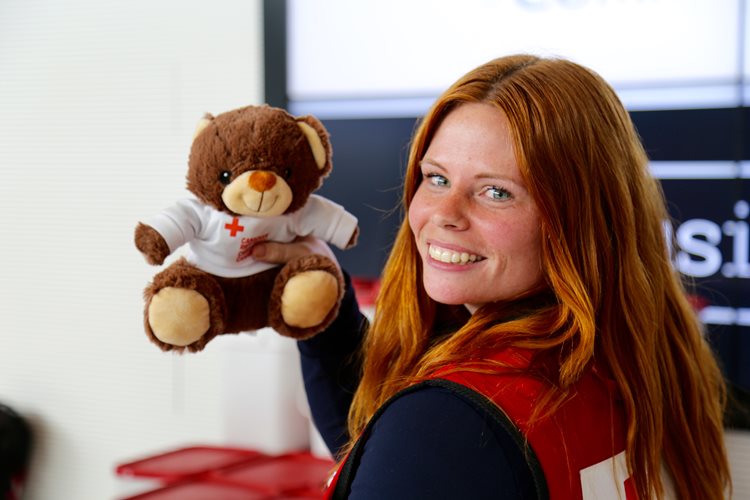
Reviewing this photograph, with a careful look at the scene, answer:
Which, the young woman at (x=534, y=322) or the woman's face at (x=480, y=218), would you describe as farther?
the woman's face at (x=480, y=218)

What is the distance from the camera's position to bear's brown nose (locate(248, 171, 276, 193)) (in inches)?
44.6

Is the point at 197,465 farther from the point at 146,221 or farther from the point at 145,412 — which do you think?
the point at 146,221

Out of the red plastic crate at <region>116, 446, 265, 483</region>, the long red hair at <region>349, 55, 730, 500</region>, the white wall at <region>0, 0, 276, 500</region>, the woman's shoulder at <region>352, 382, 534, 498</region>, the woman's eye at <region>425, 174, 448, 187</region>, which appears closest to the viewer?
the woman's shoulder at <region>352, 382, 534, 498</region>


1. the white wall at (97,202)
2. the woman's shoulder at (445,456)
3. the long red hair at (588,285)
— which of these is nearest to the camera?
the woman's shoulder at (445,456)

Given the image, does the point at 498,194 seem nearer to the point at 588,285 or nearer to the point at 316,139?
the point at 588,285

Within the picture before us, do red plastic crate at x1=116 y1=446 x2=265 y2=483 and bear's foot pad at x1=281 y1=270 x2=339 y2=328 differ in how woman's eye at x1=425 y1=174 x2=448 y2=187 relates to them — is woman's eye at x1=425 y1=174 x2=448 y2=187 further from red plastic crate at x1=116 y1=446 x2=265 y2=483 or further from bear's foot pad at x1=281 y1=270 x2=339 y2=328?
red plastic crate at x1=116 y1=446 x2=265 y2=483

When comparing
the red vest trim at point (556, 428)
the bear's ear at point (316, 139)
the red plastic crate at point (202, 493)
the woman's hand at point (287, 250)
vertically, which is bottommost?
the red plastic crate at point (202, 493)

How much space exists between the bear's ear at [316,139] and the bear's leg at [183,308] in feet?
0.70

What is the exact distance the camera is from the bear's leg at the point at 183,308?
109 centimetres

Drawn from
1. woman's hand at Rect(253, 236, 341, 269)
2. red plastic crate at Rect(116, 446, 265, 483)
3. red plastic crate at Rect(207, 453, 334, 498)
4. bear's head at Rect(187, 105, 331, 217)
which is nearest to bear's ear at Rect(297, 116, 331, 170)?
bear's head at Rect(187, 105, 331, 217)

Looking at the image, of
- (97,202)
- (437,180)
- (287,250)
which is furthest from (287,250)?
Result: (97,202)

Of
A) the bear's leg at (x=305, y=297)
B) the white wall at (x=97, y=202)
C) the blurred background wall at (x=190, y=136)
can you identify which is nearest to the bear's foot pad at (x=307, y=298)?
the bear's leg at (x=305, y=297)

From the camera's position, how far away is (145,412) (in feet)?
7.96

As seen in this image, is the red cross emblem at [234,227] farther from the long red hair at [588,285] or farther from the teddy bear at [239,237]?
the long red hair at [588,285]
